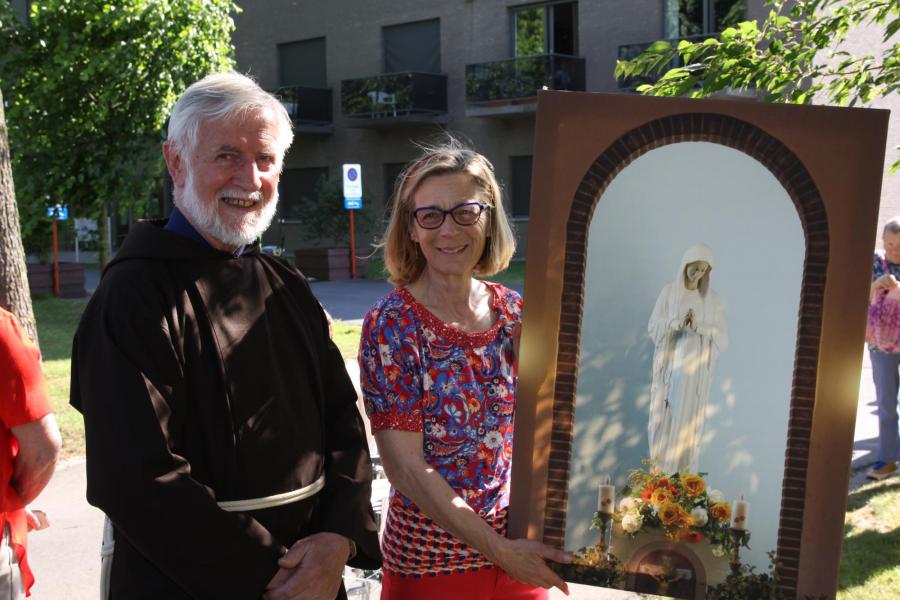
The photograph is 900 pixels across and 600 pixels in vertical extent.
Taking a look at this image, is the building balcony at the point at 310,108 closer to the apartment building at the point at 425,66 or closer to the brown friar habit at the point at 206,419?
the apartment building at the point at 425,66

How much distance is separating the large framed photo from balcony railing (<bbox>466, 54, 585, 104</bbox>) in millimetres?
22557

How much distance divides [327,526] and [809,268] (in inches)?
49.5

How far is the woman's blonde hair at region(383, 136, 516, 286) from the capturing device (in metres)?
2.45

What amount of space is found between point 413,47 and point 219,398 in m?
27.1

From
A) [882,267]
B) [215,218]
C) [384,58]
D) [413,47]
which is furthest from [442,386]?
[384,58]

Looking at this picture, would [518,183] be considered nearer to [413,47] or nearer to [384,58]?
[413,47]

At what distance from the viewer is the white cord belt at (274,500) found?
209 centimetres

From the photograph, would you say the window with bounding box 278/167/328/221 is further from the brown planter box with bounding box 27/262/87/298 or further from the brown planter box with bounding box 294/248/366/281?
the brown planter box with bounding box 27/262/87/298

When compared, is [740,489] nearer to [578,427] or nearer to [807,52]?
[578,427]

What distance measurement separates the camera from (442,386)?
2359 mm

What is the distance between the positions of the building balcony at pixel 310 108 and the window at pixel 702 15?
1117cm

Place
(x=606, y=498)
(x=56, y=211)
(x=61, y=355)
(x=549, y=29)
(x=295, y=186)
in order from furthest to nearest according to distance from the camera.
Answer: (x=295, y=186), (x=549, y=29), (x=56, y=211), (x=61, y=355), (x=606, y=498)

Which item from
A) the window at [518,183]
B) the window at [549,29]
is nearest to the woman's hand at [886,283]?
the window at [549,29]

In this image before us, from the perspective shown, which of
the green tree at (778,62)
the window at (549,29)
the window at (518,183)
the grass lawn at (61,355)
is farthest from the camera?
the window at (518,183)
